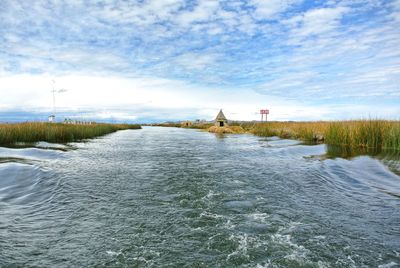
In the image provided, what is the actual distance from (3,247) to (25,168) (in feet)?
26.0

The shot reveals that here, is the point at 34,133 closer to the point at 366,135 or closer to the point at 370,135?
the point at 366,135

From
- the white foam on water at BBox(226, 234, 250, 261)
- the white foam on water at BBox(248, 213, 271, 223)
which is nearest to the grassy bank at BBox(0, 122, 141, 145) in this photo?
the white foam on water at BBox(248, 213, 271, 223)

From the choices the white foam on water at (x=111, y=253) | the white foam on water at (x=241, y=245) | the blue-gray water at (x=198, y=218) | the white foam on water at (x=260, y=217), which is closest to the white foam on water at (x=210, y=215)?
the blue-gray water at (x=198, y=218)

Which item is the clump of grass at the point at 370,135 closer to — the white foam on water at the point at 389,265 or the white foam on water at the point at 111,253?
the white foam on water at the point at 389,265

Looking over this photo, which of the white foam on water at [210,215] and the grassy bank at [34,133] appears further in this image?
the grassy bank at [34,133]

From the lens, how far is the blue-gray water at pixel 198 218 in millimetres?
4715

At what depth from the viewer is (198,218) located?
6.46 metres

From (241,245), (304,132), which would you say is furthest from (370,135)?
(241,245)

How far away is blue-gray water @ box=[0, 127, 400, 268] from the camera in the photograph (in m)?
4.71

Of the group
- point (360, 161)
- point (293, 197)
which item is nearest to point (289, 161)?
point (360, 161)

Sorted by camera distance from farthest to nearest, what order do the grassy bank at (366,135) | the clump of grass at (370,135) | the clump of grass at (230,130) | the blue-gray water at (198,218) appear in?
the clump of grass at (230,130) → the grassy bank at (366,135) → the clump of grass at (370,135) → the blue-gray water at (198,218)

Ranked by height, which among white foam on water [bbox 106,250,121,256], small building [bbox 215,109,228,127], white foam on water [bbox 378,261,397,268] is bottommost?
white foam on water [bbox 378,261,397,268]

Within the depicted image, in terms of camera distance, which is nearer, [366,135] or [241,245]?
[241,245]

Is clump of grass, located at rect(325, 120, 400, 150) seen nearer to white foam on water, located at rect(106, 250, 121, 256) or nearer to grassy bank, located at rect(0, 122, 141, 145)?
white foam on water, located at rect(106, 250, 121, 256)
